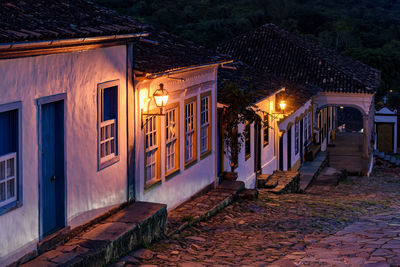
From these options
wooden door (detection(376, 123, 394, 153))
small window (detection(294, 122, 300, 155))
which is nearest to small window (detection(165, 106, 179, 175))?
small window (detection(294, 122, 300, 155))

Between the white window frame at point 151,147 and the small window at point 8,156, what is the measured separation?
3.58 m

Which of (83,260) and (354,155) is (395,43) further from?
(83,260)

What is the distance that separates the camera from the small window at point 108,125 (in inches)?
350

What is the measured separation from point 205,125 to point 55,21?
20.1 ft

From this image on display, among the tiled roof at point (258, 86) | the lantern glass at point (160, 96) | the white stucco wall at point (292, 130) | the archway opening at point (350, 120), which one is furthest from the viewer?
the archway opening at point (350, 120)

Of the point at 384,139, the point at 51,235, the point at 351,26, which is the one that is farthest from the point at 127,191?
the point at 351,26

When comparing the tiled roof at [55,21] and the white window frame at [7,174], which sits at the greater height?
the tiled roof at [55,21]

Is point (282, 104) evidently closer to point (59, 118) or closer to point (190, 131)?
point (190, 131)

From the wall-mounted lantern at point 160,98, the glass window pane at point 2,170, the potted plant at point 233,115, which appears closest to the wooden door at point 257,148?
the potted plant at point 233,115

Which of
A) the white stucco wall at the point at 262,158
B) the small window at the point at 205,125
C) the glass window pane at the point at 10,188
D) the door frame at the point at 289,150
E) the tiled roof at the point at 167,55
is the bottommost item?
the door frame at the point at 289,150

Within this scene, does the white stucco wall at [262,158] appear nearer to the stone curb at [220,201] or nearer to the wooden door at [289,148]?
the stone curb at [220,201]

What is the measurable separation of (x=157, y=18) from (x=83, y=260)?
56.0 m

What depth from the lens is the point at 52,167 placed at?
7.69 metres

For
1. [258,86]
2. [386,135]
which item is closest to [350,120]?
[386,135]
